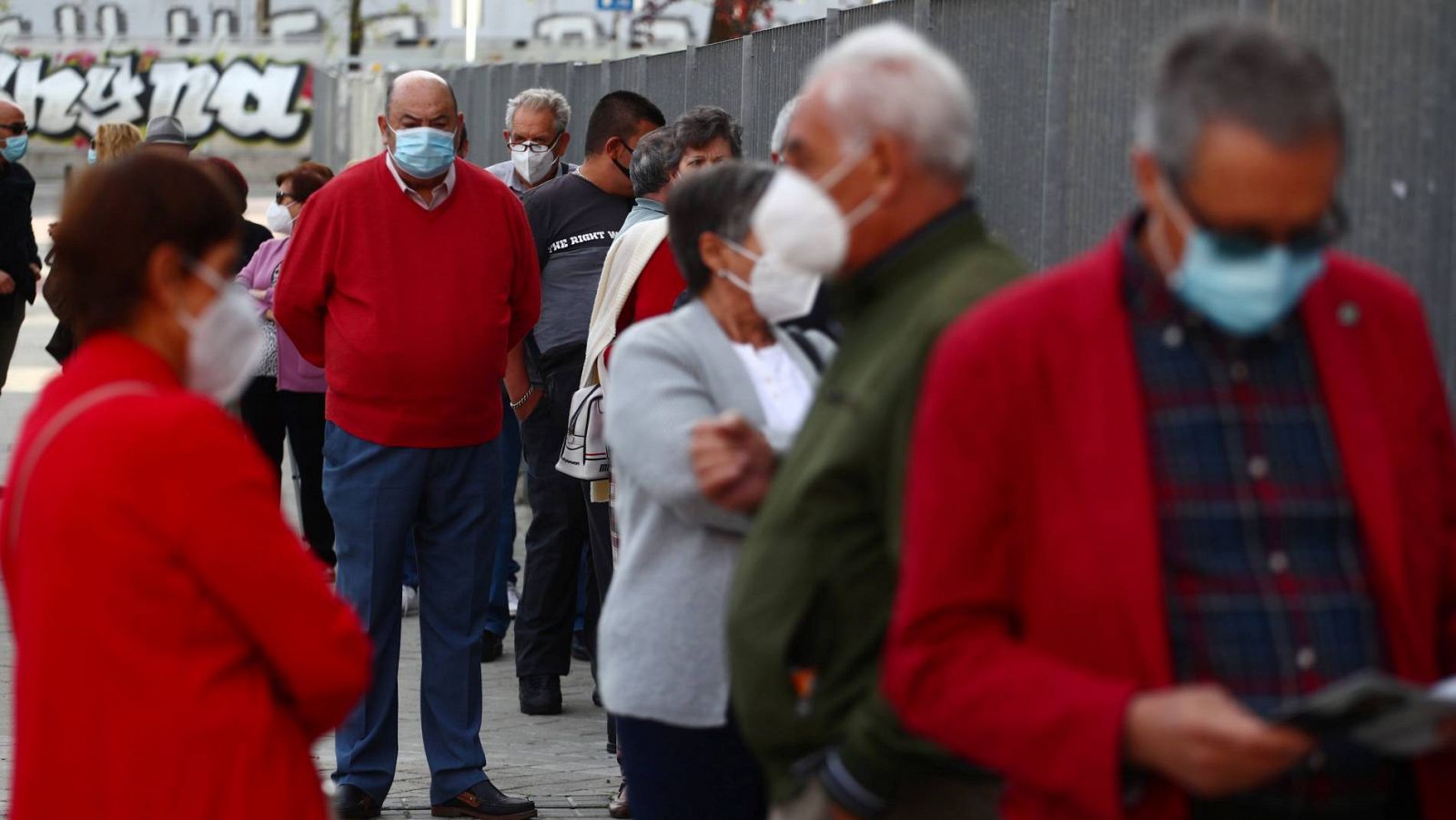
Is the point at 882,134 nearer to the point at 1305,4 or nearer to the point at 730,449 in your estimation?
Result: the point at 730,449

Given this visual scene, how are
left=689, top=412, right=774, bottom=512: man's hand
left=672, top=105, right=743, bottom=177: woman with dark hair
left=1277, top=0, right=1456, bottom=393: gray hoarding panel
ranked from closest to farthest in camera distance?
left=689, top=412, right=774, bottom=512: man's hand
left=1277, top=0, right=1456, bottom=393: gray hoarding panel
left=672, top=105, right=743, bottom=177: woman with dark hair

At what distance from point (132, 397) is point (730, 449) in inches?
35.1

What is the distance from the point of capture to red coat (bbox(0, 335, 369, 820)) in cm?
276

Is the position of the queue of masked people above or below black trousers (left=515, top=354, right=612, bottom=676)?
above

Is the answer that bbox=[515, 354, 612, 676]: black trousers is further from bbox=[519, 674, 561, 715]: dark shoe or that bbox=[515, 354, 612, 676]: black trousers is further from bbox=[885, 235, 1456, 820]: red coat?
bbox=[885, 235, 1456, 820]: red coat

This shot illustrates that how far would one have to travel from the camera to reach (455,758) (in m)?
6.34

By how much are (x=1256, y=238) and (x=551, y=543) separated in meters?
5.78

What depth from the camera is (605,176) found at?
7984mm

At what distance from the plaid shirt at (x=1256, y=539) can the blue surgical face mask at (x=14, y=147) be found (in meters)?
10.4

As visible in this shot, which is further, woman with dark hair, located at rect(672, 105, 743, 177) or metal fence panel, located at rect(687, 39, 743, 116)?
metal fence panel, located at rect(687, 39, 743, 116)

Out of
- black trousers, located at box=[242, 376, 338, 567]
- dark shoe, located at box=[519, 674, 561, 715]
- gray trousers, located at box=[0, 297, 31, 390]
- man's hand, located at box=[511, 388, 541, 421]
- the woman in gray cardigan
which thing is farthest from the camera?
gray trousers, located at box=[0, 297, 31, 390]

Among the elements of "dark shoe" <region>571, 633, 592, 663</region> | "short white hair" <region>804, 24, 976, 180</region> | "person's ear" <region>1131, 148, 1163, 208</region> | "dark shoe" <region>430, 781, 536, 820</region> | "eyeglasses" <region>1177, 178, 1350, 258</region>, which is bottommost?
"dark shoe" <region>571, 633, 592, 663</region>

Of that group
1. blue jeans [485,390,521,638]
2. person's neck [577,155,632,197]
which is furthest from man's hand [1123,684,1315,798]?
blue jeans [485,390,521,638]

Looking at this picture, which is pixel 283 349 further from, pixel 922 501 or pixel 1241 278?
pixel 1241 278
